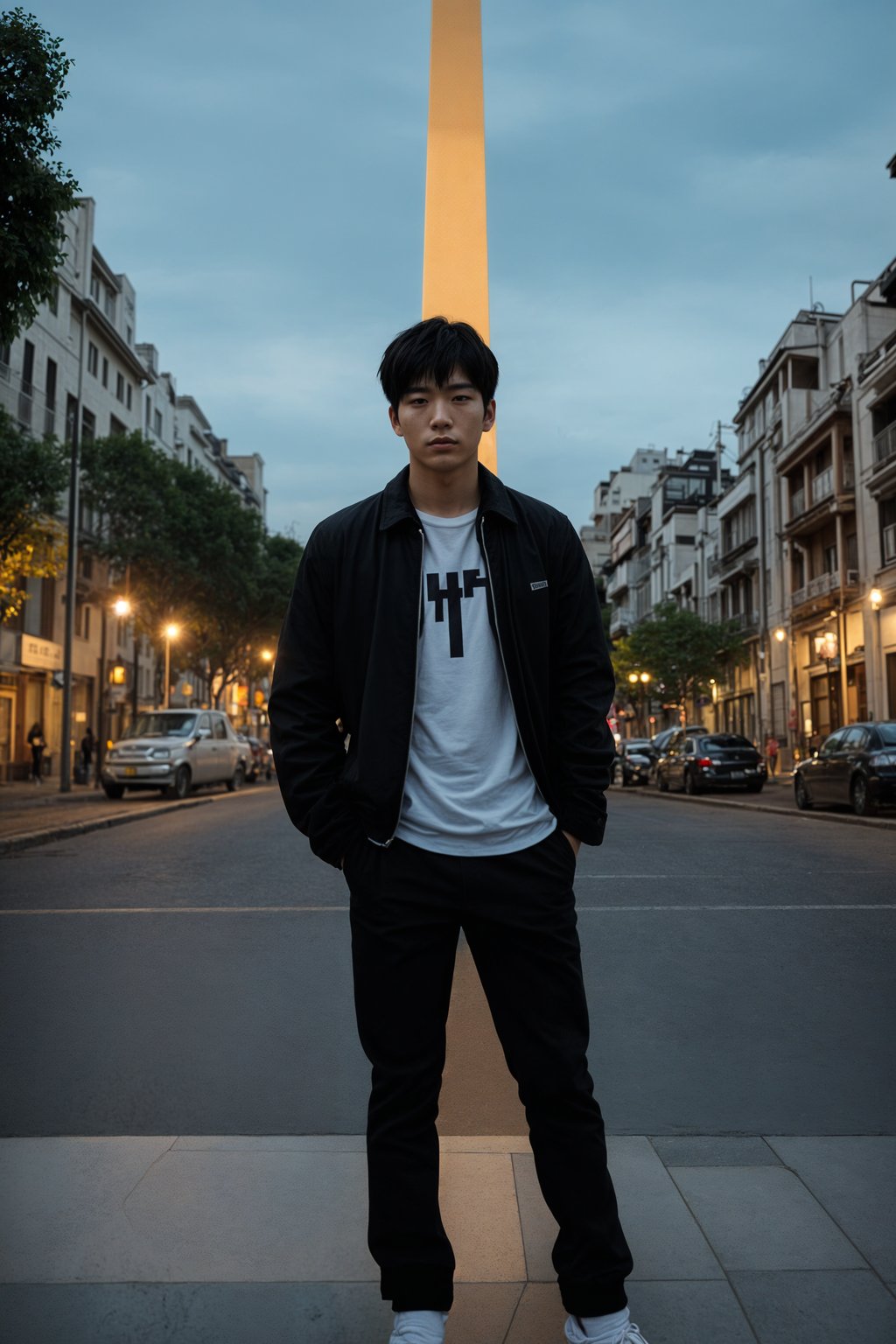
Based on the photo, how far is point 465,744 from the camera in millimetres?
2453

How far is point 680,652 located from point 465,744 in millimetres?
47124

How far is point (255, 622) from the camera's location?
161 ft

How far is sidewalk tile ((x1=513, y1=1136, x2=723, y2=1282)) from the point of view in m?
2.60

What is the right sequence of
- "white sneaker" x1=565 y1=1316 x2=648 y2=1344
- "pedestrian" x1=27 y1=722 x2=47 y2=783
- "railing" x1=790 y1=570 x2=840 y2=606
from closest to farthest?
"white sneaker" x1=565 y1=1316 x2=648 y2=1344
"pedestrian" x1=27 y1=722 x2=47 y2=783
"railing" x1=790 y1=570 x2=840 y2=606

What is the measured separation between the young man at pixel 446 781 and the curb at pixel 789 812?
46.6ft

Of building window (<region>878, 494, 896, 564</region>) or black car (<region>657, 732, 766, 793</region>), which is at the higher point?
building window (<region>878, 494, 896, 564</region>)

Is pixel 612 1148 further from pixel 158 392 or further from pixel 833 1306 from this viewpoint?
pixel 158 392

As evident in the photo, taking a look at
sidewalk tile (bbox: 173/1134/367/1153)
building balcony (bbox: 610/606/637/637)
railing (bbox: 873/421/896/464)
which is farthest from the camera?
building balcony (bbox: 610/606/637/637)

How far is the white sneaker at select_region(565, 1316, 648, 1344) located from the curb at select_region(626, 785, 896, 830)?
1430cm

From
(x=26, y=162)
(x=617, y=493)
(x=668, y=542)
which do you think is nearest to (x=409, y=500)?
(x=26, y=162)

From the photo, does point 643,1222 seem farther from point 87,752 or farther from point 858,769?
point 87,752

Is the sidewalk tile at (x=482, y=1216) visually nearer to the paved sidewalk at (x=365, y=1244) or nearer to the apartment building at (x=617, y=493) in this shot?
the paved sidewalk at (x=365, y=1244)

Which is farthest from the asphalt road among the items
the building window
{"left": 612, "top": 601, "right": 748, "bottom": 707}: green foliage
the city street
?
{"left": 612, "top": 601, "right": 748, "bottom": 707}: green foliage

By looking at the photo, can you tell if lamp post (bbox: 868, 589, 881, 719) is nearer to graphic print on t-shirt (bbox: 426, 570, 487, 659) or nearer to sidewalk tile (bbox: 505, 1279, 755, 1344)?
sidewalk tile (bbox: 505, 1279, 755, 1344)
